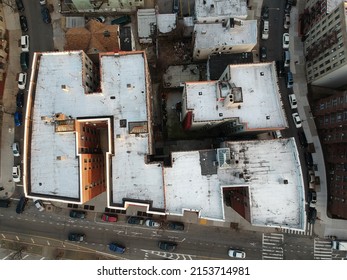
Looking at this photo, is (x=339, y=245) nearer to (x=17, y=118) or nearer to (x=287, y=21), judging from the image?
(x=287, y=21)

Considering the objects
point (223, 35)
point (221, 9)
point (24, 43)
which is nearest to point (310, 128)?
point (223, 35)

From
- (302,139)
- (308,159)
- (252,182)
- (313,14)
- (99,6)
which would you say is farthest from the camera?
(99,6)

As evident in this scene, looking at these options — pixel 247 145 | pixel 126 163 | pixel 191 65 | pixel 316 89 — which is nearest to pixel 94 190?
pixel 126 163

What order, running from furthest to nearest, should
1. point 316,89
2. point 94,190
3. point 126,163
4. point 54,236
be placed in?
point 316,89 < point 54,236 < point 94,190 < point 126,163

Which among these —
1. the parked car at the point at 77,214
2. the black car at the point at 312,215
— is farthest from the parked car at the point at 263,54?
the parked car at the point at 77,214

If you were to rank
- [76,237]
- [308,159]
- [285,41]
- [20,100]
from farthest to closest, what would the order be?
1. [285,41]
2. [308,159]
3. [20,100]
4. [76,237]

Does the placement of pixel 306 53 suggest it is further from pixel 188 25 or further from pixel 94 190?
pixel 94 190

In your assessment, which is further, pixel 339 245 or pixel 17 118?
pixel 17 118
